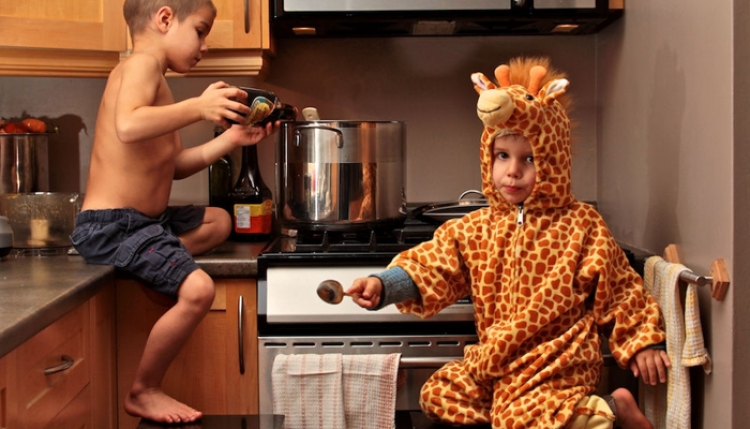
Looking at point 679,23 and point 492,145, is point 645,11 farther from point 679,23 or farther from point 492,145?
point 492,145

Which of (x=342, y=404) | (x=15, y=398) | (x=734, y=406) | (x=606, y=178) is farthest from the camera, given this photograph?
(x=606, y=178)

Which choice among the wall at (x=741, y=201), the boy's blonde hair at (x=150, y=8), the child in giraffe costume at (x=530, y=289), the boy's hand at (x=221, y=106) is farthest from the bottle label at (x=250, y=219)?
the wall at (x=741, y=201)

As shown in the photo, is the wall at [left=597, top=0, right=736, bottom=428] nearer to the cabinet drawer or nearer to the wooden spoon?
the wooden spoon

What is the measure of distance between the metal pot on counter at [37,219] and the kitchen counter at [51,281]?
0.16 ft

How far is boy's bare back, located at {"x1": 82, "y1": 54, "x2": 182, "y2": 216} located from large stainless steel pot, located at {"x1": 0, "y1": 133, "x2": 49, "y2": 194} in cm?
40

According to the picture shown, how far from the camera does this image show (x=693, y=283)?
1530mm

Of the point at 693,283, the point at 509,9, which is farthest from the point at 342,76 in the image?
the point at 693,283

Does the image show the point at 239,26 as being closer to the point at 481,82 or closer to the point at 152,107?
the point at 152,107

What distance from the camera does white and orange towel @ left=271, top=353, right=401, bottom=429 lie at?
69.1 inches

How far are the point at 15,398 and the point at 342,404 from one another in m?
0.64

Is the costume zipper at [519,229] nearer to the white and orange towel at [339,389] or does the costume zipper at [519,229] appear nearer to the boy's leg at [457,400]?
the boy's leg at [457,400]

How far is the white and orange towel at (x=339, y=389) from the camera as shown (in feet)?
5.76

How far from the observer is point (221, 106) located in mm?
Result: 1772

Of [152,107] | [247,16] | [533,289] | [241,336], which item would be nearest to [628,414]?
[533,289]
